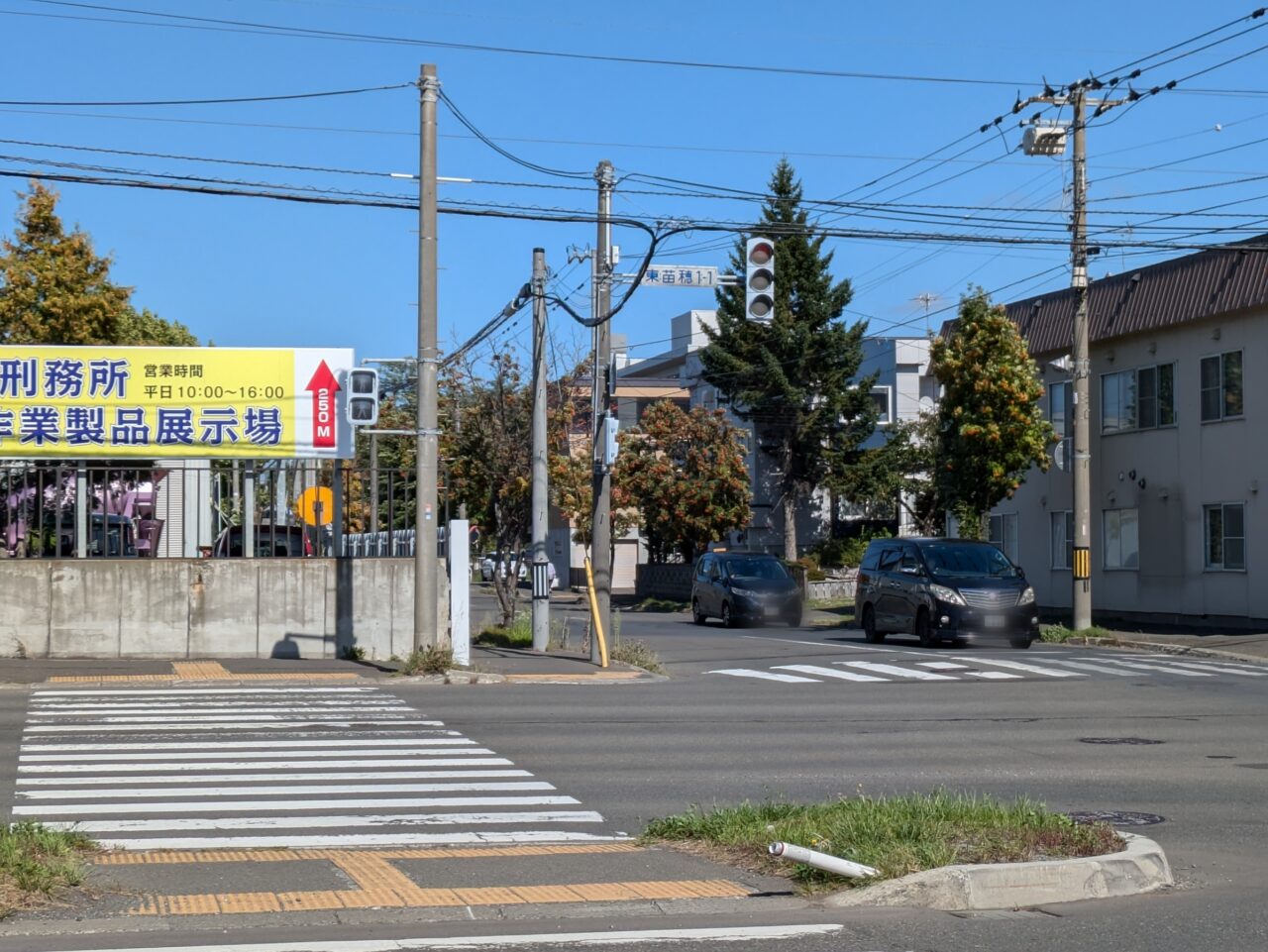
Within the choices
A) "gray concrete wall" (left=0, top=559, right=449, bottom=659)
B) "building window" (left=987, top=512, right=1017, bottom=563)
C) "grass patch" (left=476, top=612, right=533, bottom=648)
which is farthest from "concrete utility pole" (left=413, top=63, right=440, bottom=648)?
"building window" (left=987, top=512, right=1017, bottom=563)

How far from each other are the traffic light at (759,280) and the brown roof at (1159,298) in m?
12.8

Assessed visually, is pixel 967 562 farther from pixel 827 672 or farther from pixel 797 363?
pixel 797 363

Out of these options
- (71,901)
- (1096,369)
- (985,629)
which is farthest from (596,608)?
(1096,369)

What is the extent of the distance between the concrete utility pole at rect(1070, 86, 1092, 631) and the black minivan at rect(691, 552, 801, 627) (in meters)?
8.10

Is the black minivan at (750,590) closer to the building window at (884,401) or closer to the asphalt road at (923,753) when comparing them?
the asphalt road at (923,753)

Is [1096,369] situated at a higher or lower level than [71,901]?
higher

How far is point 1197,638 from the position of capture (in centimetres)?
3056

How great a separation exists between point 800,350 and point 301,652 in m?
39.2

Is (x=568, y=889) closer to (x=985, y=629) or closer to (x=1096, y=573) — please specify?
(x=985, y=629)

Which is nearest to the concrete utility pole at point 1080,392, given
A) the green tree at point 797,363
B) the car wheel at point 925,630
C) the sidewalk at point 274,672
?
the car wheel at point 925,630

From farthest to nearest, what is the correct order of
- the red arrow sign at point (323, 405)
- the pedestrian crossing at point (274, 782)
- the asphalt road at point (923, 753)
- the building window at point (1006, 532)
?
the building window at point (1006, 532), the red arrow sign at point (323, 405), the pedestrian crossing at point (274, 782), the asphalt road at point (923, 753)

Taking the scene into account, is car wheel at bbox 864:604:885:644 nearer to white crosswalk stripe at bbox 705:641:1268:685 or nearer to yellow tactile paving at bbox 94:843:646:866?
white crosswalk stripe at bbox 705:641:1268:685

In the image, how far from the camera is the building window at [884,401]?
2643 inches

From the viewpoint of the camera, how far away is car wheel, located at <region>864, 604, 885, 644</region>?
30578mm
